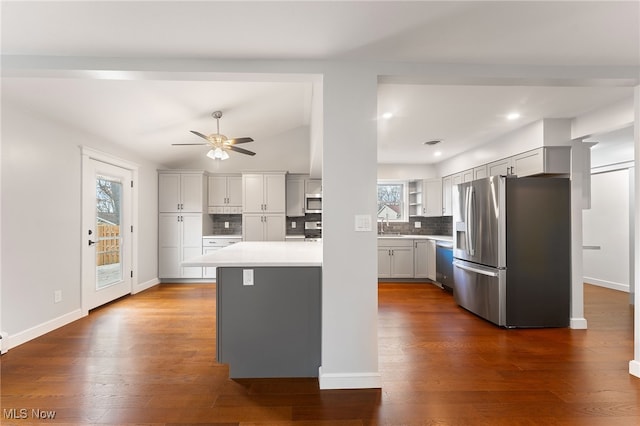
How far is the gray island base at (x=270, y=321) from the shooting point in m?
2.47

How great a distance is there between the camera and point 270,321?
247 centimetres

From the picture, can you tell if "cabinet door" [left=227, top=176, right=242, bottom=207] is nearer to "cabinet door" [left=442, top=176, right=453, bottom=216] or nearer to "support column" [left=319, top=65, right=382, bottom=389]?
"cabinet door" [left=442, top=176, right=453, bottom=216]

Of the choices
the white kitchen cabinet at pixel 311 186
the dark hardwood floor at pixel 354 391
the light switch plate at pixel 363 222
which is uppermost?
the white kitchen cabinet at pixel 311 186

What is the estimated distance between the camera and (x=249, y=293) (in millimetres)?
2480

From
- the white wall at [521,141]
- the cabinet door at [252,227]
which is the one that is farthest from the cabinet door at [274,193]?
the white wall at [521,141]

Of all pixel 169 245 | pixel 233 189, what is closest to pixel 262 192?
pixel 233 189

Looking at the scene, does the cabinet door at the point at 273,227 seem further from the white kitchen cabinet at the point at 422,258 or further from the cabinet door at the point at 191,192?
the white kitchen cabinet at the point at 422,258

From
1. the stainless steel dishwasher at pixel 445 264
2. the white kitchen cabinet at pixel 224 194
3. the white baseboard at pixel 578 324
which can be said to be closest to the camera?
the white baseboard at pixel 578 324

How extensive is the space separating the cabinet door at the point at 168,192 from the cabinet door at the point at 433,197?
4.83m

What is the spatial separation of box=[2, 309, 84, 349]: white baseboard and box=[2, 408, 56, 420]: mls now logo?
1331 mm

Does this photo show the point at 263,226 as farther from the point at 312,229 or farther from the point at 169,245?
the point at 169,245

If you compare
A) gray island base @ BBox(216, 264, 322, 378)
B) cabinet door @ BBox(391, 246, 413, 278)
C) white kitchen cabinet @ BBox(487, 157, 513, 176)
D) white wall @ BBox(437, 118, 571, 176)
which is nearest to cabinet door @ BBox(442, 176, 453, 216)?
white wall @ BBox(437, 118, 571, 176)

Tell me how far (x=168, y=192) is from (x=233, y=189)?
1.20 m

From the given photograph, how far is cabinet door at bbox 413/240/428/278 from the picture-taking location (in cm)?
616
